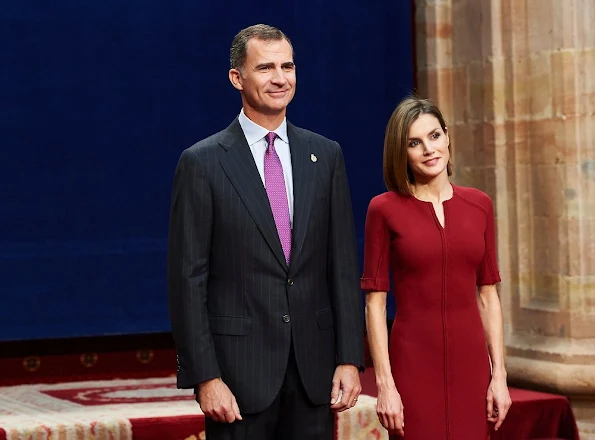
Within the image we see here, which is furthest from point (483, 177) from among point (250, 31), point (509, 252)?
point (250, 31)

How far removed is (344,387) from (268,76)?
800 millimetres

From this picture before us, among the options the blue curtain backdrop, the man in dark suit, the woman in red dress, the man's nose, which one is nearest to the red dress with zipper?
the woman in red dress

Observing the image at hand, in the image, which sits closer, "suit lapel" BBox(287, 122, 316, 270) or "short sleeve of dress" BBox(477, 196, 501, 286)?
"suit lapel" BBox(287, 122, 316, 270)

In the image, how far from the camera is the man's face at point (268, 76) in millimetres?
3078

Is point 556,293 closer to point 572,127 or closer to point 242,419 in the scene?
point 572,127

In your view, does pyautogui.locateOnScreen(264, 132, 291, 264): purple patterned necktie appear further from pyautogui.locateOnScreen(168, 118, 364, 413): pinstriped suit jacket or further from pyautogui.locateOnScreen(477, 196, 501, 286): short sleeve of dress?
Answer: pyautogui.locateOnScreen(477, 196, 501, 286): short sleeve of dress

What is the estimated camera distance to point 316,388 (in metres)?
3.08

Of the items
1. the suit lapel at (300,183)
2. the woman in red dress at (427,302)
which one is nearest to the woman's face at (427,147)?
the woman in red dress at (427,302)

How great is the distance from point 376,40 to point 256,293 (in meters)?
3.16

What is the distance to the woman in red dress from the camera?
325cm

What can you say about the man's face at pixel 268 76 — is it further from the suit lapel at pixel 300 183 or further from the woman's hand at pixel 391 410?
the woman's hand at pixel 391 410

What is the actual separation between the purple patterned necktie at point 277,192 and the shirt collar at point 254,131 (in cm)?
1

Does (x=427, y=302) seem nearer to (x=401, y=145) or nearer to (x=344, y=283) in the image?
(x=344, y=283)

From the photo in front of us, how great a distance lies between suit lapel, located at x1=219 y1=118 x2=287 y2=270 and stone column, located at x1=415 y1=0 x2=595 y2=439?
8.23 ft
